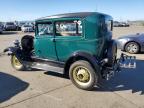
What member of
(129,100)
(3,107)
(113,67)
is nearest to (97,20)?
(113,67)

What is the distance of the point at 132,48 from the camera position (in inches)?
448

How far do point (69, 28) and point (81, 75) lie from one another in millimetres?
1380

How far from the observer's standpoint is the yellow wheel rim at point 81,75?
602 centimetres

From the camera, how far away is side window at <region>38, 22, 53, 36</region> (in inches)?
273

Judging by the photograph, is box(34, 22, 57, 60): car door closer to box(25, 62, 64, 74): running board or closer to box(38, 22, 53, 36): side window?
box(38, 22, 53, 36): side window

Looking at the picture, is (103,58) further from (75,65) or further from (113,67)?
(75,65)

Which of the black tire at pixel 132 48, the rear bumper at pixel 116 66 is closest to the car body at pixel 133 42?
the black tire at pixel 132 48

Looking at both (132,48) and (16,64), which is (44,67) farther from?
(132,48)

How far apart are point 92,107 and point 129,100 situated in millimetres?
951

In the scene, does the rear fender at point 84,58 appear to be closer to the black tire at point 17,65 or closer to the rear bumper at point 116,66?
the rear bumper at point 116,66

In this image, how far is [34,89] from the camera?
6.03 metres

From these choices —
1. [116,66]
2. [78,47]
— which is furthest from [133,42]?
[78,47]

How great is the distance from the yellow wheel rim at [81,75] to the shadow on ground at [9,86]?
54.6 inches

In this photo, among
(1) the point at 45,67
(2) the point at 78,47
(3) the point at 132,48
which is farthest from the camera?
(3) the point at 132,48
